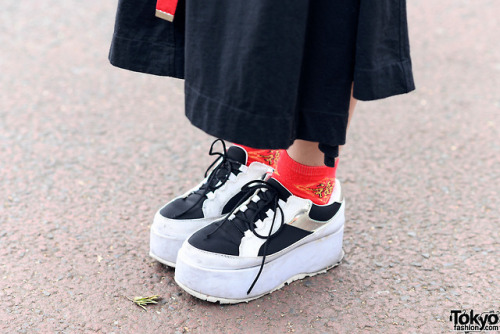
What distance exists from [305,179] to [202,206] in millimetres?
254

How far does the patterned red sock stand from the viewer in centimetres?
146

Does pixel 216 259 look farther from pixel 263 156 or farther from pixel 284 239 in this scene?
pixel 263 156

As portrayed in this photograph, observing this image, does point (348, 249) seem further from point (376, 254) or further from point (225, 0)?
point (225, 0)

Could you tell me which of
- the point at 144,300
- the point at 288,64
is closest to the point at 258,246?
the point at 144,300

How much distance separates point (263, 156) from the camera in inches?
58.1

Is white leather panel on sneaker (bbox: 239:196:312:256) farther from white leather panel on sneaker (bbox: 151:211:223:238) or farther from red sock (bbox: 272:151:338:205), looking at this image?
white leather panel on sneaker (bbox: 151:211:223:238)

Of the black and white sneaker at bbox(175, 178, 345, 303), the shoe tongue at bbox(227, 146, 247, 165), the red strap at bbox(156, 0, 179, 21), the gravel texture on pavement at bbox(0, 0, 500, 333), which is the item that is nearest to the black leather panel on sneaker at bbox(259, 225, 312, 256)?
the black and white sneaker at bbox(175, 178, 345, 303)

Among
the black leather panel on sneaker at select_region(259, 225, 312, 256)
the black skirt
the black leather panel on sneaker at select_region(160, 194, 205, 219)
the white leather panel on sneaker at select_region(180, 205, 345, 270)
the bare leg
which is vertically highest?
the black skirt

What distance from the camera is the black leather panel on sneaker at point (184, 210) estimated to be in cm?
135

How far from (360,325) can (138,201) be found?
77cm

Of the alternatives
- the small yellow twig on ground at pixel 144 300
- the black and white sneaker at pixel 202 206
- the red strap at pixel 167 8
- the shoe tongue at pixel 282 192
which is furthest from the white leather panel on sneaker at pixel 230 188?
the red strap at pixel 167 8

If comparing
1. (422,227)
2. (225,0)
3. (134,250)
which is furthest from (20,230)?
(422,227)

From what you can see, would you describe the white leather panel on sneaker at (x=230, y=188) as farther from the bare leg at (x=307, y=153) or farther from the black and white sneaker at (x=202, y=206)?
the bare leg at (x=307, y=153)

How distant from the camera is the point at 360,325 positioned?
1.24 m
